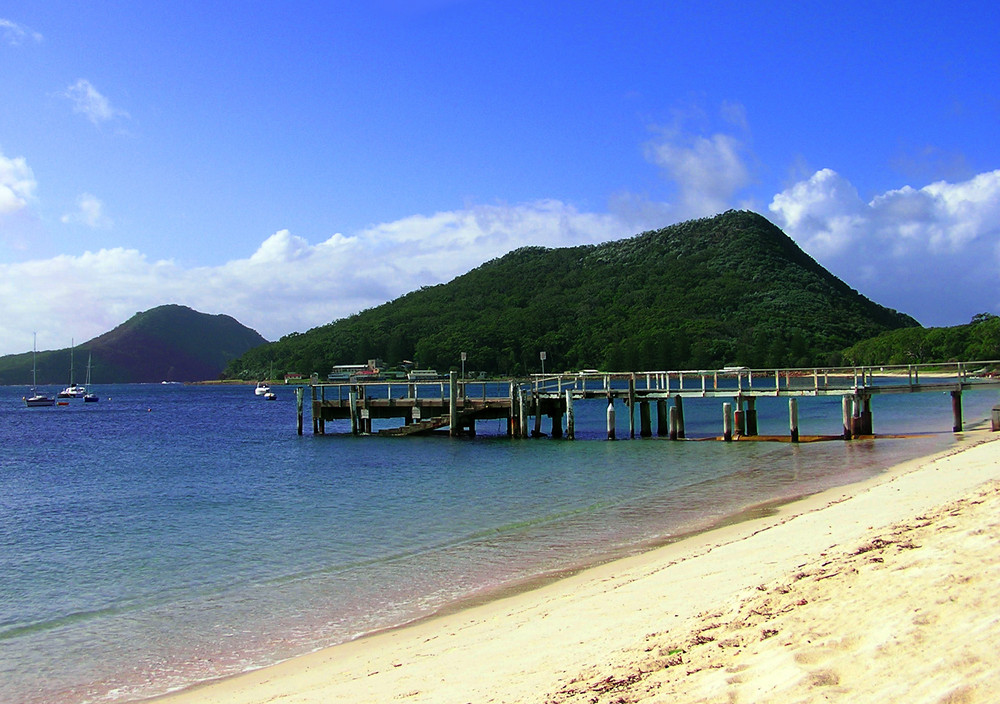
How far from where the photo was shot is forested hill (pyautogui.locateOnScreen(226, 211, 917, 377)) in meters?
129

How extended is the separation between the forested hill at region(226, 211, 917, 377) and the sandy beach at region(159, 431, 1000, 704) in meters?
112

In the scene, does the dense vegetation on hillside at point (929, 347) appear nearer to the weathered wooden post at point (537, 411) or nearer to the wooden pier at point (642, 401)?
the wooden pier at point (642, 401)

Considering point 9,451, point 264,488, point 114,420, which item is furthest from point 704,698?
point 114,420

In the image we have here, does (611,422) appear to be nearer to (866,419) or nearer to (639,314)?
(866,419)

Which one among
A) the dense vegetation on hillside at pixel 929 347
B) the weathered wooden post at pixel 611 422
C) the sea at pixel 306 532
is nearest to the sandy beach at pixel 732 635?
the sea at pixel 306 532

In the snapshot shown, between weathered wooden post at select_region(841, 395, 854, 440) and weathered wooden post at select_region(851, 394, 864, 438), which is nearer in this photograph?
weathered wooden post at select_region(841, 395, 854, 440)

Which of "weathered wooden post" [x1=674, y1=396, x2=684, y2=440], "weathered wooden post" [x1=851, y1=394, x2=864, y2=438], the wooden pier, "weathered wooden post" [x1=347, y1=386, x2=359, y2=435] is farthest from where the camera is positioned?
"weathered wooden post" [x1=347, y1=386, x2=359, y2=435]

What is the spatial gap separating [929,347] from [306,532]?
376ft

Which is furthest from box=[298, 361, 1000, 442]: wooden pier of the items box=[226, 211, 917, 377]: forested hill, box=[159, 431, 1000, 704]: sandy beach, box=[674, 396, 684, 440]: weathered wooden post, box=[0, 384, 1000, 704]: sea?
box=[226, 211, 917, 377]: forested hill

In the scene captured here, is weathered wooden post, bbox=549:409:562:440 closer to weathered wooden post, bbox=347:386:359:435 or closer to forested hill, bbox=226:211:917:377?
weathered wooden post, bbox=347:386:359:435

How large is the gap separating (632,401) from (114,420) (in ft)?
190

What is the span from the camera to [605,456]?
102ft

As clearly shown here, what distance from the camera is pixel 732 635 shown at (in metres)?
6.52

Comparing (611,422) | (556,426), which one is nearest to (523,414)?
(556,426)
